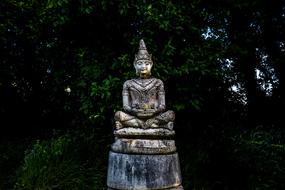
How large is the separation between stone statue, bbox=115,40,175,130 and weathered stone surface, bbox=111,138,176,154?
7.5 inches

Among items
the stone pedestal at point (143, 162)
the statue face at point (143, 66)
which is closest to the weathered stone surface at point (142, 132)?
the stone pedestal at point (143, 162)

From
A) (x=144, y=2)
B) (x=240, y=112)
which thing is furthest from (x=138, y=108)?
(x=240, y=112)

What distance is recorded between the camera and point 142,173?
4.39 m

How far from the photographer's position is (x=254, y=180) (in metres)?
5.78

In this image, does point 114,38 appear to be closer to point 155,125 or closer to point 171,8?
point 171,8

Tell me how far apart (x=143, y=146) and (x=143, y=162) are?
196 mm

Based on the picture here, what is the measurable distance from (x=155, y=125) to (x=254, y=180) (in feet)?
7.52

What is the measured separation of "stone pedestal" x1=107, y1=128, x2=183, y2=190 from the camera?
4391 millimetres

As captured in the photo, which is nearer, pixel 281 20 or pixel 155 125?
pixel 155 125

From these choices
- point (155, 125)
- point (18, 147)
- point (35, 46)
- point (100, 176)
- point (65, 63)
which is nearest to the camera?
point (155, 125)

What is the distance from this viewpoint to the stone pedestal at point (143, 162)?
14.4 ft

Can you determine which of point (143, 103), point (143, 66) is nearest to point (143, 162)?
point (143, 103)

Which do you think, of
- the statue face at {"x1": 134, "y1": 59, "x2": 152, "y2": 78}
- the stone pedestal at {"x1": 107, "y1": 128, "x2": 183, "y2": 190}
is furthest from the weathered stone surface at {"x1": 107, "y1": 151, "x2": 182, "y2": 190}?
the statue face at {"x1": 134, "y1": 59, "x2": 152, "y2": 78}

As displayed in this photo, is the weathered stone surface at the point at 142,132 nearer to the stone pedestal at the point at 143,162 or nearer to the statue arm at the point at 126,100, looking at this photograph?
the stone pedestal at the point at 143,162
